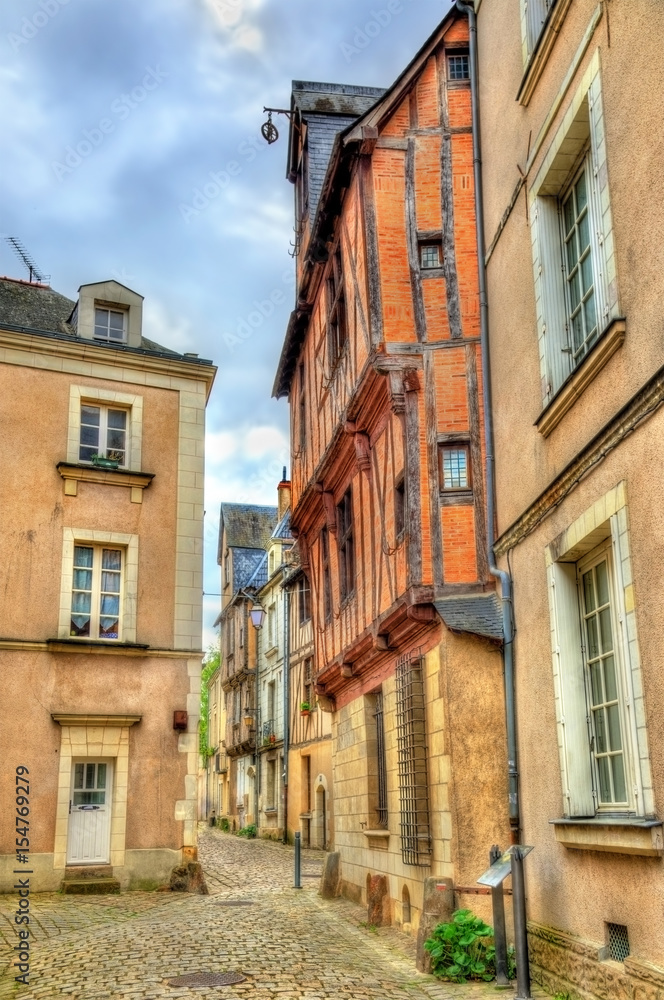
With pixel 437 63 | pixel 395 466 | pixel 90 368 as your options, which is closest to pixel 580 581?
pixel 395 466

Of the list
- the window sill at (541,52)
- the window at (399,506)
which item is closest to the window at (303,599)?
the window at (399,506)

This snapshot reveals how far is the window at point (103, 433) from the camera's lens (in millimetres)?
15492

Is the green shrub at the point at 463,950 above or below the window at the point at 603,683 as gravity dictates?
below

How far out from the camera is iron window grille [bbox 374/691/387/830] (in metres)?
11.4

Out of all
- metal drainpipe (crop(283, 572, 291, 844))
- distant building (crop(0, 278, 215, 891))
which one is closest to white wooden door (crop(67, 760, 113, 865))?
distant building (crop(0, 278, 215, 891))

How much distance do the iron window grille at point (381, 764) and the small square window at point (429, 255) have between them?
15.8 ft

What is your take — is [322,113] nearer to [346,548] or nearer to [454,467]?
[346,548]

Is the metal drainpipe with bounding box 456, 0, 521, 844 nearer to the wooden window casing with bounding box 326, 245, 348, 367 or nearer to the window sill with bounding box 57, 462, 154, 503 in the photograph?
the wooden window casing with bounding box 326, 245, 348, 367

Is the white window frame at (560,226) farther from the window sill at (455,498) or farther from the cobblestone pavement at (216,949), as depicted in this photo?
the cobblestone pavement at (216,949)

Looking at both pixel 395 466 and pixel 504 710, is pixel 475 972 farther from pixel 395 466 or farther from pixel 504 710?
pixel 395 466

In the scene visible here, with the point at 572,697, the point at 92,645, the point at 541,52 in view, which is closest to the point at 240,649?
the point at 92,645

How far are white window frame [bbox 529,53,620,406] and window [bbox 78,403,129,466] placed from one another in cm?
935

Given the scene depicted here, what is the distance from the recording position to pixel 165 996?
6.90 m

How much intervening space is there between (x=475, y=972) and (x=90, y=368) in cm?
1102
